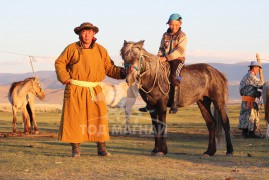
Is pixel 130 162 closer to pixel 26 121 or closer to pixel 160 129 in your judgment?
pixel 160 129

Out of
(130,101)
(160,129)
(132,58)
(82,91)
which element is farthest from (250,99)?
(82,91)

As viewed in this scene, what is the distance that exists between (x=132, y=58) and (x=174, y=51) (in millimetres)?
1012

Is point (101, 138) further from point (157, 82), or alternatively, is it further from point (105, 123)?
point (157, 82)

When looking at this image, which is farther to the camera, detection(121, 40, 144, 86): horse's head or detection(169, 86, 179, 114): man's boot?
detection(169, 86, 179, 114): man's boot

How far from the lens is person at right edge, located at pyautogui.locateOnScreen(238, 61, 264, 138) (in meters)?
17.9

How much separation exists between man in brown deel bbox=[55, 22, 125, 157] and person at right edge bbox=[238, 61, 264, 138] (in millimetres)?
7503

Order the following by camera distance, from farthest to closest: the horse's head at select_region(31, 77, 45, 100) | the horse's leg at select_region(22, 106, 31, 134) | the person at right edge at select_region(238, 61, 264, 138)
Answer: the horse's head at select_region(31, 77, 45, 100) → the horse's leg at select_region(22, 106, 31, 134) → the person at right edge at select_region(238, 61, 264, 138)

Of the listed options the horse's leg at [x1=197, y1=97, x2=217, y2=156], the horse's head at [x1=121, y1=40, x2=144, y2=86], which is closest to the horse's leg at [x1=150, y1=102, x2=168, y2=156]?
the horse's head at [x1=121, y1=40, x2=144, y2=86]

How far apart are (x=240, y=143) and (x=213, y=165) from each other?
5.48m

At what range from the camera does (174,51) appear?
1200 cm

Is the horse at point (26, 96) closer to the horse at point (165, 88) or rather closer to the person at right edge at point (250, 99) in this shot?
the person at right edge at point (250, 99)

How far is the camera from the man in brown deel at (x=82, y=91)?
37.0 ft

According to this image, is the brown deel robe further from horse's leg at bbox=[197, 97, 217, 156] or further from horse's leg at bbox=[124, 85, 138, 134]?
horse's leg at bbox=[124, 85, 138, 134]

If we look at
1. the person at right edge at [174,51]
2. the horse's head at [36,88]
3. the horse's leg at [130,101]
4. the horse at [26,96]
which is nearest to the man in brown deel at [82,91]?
the person at right edge at [174,51]
